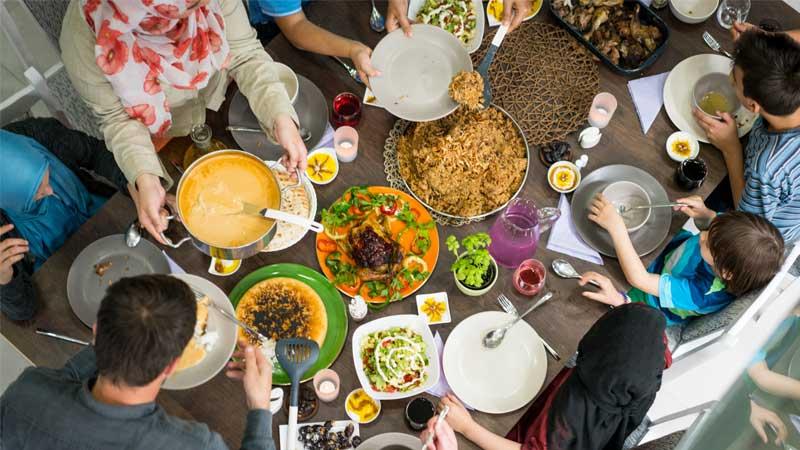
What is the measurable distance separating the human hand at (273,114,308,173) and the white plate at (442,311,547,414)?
0.77 meters

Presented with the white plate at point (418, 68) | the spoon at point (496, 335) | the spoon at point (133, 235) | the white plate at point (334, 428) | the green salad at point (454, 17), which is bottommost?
the white plate at point (334, 428)

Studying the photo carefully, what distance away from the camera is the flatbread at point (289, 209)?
2.19 metres

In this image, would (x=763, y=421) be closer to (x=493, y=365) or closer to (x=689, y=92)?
(x=493, y=365)

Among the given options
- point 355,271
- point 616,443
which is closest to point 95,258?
point 355,271

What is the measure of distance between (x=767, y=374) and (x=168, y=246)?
1.81m

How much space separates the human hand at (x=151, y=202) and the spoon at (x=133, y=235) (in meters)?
0.11

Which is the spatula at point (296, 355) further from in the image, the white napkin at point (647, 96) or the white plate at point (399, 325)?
the white napkin at point (647, 96)

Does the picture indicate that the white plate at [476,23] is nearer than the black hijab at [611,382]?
No

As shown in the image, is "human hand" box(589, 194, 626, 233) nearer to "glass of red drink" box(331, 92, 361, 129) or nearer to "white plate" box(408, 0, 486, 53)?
"white plate" box(408, 0, 486, 53)

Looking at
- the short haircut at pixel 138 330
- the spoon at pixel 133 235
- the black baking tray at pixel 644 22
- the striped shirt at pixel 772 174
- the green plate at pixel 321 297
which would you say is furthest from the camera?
the black baking tray at pixel 644 22

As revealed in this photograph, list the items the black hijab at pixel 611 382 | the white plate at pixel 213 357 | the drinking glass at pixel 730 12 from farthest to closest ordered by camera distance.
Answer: the drinking glass at pixel 730 12 → the white plate at pixel 213 357 → the black hijab at pixel 611 382

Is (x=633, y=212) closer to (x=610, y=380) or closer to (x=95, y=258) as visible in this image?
(x=610, y=380)

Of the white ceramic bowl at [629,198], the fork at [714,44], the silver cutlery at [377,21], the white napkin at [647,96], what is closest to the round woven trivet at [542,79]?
the white napkin at [647,96]

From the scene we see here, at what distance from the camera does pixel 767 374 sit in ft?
4.26
